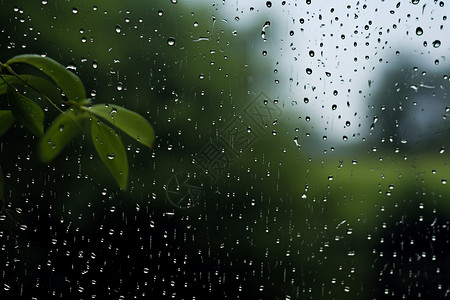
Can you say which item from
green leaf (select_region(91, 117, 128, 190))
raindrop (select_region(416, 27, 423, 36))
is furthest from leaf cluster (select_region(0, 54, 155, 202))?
raindrop (select_region(416, 27, 423, 36))

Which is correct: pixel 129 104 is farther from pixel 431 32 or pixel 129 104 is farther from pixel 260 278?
pixel 431 32

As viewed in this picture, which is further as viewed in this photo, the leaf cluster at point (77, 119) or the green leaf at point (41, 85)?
the green leaf at point (41, 85)

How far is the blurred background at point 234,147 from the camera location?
790 millimetres

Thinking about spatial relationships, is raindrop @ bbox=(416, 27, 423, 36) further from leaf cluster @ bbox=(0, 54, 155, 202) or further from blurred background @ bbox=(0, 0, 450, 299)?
leaf cluster @ bbox=(0, 54, 155, 202)

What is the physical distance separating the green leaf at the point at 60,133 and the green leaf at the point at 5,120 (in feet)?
0.53

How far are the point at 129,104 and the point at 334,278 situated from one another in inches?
17.7

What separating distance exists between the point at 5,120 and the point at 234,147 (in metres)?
0.37

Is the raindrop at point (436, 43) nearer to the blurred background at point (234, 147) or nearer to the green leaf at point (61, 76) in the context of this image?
the blurred background at point (234, 147)

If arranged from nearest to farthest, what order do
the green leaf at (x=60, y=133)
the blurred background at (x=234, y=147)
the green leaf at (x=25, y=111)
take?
1. the green leaf at (x=60, y=133)
2. the green leaf at (x=25, y=111)
3. the blurred background at (x=234, y=147)

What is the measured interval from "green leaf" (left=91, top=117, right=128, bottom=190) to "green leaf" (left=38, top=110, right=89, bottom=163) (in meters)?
0.04

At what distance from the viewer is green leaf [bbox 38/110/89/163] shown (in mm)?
364

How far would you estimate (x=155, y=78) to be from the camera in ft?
2.65

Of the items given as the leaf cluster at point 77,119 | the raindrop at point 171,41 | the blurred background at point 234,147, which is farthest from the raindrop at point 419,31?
the leaf cluster at point 77,119

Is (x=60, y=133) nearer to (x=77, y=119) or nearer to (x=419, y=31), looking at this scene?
(x=77, y=119)
